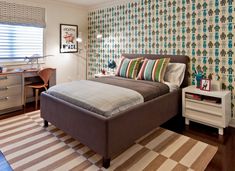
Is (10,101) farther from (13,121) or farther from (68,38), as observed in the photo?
(68,38)

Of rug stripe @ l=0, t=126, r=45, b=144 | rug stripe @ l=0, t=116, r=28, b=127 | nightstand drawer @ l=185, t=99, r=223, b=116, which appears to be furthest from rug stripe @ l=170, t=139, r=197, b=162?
rug stripe @ l=0, t=116, r=28, b=127

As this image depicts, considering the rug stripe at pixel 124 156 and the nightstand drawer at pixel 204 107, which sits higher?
the nightstand drawer at pixel 204 107

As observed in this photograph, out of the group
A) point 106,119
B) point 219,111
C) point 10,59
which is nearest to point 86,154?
point 106,119

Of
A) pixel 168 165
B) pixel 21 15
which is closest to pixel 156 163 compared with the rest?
pixel 168 165

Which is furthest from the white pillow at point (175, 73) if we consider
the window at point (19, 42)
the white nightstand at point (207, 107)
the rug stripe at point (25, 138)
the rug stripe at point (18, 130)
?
the window at point (19, 42)

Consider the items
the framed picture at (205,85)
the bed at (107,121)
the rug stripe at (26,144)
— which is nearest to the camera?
the bed at (107,121)

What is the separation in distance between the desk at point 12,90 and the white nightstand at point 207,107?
3115 millimetres

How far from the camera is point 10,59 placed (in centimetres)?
383

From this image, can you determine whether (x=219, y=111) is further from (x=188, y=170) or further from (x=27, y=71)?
(x=27, y=71)

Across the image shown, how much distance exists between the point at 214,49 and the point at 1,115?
13.2 ft

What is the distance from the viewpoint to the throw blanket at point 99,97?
1.99 m

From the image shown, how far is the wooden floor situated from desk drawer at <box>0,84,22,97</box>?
15.2 inches

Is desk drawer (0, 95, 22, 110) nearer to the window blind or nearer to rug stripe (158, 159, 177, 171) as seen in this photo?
the window blind

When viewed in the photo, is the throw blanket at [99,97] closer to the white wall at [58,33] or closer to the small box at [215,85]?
the small box at [215,85]
